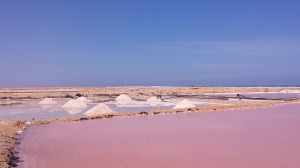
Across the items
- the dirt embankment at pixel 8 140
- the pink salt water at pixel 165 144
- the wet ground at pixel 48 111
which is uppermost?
the wet ground at pixel 48 111

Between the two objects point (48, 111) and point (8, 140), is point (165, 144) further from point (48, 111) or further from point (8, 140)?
point (48, 111)

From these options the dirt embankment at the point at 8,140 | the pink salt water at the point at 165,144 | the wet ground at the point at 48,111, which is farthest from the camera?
the wet ground at the point at 48,111

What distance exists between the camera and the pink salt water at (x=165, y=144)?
264 inches

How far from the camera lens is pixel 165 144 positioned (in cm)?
845

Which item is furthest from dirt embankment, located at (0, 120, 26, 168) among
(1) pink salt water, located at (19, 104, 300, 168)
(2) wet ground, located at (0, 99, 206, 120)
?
(2) wet ground, located at (0, 99, 206, 120)

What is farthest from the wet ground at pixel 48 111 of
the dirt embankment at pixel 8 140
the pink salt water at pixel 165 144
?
the pink salt water at pixel 165 144

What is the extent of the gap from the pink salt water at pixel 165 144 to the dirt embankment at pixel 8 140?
254 millimetres

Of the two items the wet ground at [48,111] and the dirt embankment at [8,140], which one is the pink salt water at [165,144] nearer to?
the dirt embankment at [8,140]

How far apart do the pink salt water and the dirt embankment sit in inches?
10.0

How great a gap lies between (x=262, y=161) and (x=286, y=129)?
4687 mm

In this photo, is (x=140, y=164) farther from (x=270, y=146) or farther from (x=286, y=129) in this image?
(x=286, y=129)

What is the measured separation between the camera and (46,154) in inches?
300

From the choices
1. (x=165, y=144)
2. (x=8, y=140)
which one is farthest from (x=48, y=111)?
(x=165, y=144)

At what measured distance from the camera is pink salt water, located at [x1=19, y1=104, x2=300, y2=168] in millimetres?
6711
